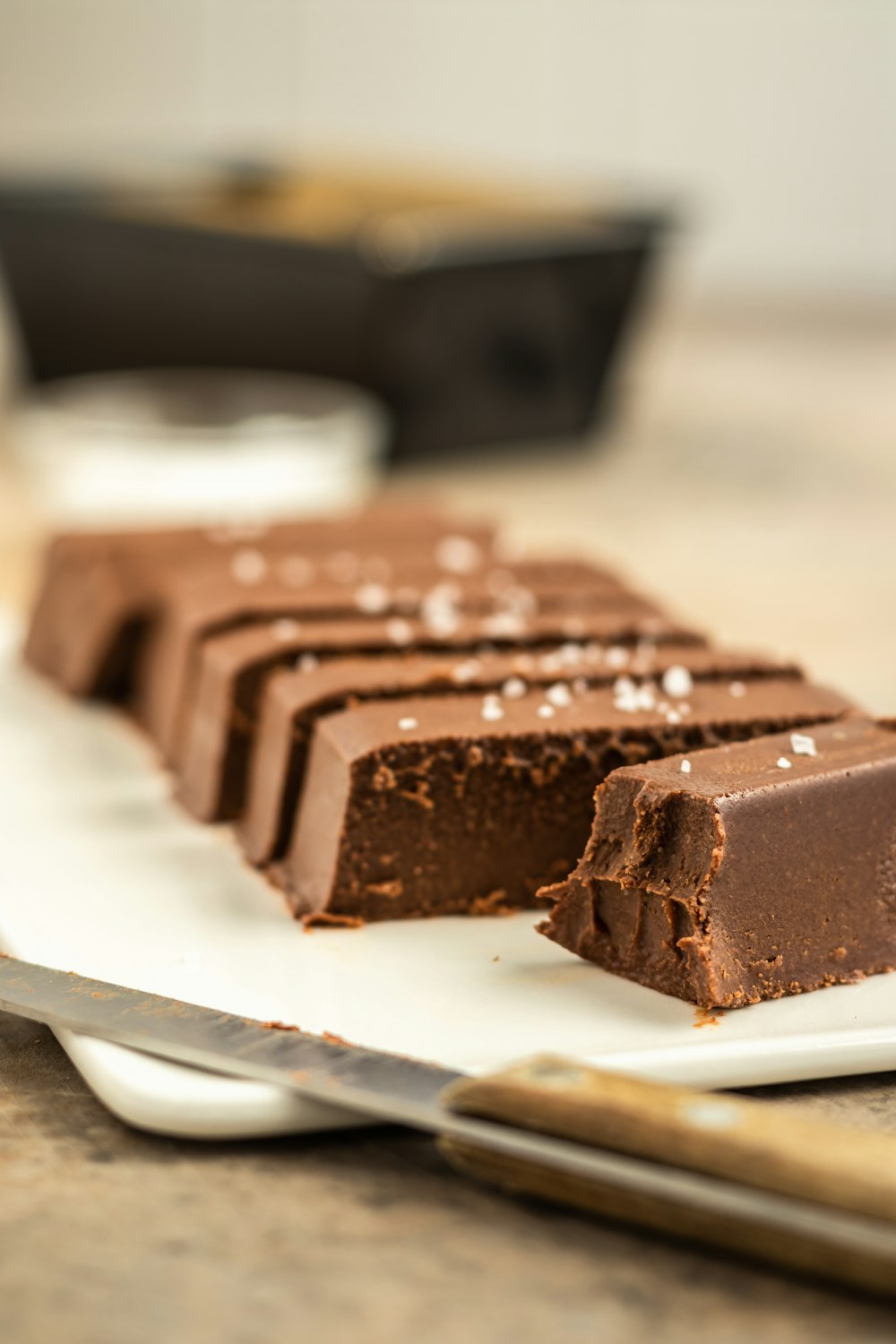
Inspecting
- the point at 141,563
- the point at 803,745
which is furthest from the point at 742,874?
the point at 141,563

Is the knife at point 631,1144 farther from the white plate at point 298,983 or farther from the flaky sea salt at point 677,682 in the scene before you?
the flaky sea salt at point 677,682

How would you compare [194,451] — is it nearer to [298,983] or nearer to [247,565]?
[247,565]

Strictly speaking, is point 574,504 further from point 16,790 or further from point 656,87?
point 656,87

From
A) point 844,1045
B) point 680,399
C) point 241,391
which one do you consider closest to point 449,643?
point 844,1045

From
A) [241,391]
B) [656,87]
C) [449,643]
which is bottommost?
[449,643]

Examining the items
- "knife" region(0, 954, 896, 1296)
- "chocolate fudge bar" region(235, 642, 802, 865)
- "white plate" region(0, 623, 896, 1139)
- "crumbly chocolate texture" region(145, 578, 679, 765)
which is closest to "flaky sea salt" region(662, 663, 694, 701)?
"chocolate fudge bar" region(235, 642, 802, 865)

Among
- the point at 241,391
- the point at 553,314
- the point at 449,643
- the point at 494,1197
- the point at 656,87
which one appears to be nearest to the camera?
the point at 494,1197

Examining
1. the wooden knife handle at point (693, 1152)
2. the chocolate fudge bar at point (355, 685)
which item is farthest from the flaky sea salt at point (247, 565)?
the wooden knife handle at point (693, 1152)
